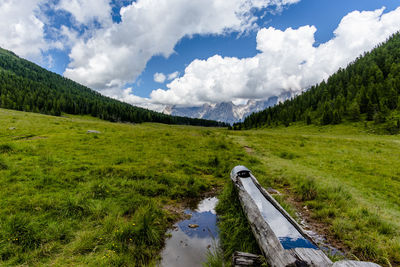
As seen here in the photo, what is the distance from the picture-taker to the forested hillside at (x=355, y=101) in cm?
6147

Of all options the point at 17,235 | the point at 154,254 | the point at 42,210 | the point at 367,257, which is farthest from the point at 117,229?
the point at 367,257

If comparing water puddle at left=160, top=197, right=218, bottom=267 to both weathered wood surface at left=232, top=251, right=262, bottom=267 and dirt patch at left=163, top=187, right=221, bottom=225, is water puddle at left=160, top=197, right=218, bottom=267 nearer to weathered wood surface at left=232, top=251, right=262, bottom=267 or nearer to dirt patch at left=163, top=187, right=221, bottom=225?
dirt patch at left=163, top=187, right=221, bottom=225

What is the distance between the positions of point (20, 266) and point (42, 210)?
7.22 feet

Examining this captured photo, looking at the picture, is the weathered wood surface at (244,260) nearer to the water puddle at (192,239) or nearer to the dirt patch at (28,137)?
the water puddle at (192,239)

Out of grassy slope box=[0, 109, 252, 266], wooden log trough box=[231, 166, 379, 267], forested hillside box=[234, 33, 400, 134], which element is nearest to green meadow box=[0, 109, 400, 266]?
grassy slope box=[0, 109, 252, 266]

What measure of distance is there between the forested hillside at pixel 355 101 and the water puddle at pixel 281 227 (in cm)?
6685

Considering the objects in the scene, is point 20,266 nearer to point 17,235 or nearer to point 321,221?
point 17,235

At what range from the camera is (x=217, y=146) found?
19188 millimetres

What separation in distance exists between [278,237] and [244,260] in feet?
4.39

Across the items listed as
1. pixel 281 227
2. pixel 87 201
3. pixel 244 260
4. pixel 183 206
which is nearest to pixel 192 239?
pixel 183 206

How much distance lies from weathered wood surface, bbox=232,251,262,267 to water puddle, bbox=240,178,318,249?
794mm

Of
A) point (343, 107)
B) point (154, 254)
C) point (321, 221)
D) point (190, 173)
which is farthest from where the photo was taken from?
point (343, 107)

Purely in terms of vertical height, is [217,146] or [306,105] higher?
[306,105]

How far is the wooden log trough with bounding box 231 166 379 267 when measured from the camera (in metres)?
3.28
